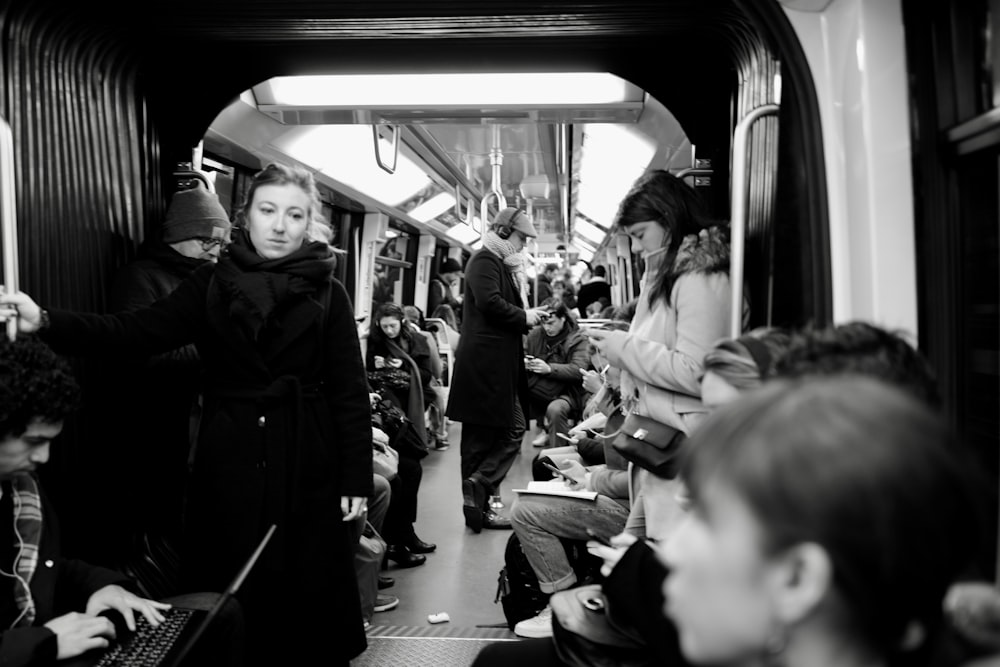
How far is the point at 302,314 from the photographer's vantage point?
2.62 meters

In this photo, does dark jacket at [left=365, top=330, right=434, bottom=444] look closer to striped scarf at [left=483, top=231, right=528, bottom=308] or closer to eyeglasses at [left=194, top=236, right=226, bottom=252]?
striped scarf at [left=483, top=231, right=528, bottom=308]

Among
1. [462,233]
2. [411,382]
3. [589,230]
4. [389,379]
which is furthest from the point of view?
[589,230]

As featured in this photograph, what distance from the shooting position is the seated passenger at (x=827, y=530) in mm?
795

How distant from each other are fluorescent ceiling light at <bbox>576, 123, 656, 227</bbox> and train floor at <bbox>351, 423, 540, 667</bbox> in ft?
6.53

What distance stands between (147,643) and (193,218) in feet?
5.78

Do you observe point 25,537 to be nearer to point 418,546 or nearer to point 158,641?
point 158,641

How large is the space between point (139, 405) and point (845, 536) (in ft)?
9.19

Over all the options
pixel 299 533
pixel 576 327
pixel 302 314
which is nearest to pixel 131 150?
pixel 302 314

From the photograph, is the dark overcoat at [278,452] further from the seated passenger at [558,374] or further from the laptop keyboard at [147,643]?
the seated passenger at [558,374]

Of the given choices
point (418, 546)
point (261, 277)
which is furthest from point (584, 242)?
point (261, 277)

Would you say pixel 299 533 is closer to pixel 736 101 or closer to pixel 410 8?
pixel 410 8

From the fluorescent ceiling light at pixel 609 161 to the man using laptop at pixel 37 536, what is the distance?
313 cm

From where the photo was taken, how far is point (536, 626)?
319 centimetres

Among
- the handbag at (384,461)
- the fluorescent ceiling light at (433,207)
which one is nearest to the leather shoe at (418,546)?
the handbag at (384,461)
